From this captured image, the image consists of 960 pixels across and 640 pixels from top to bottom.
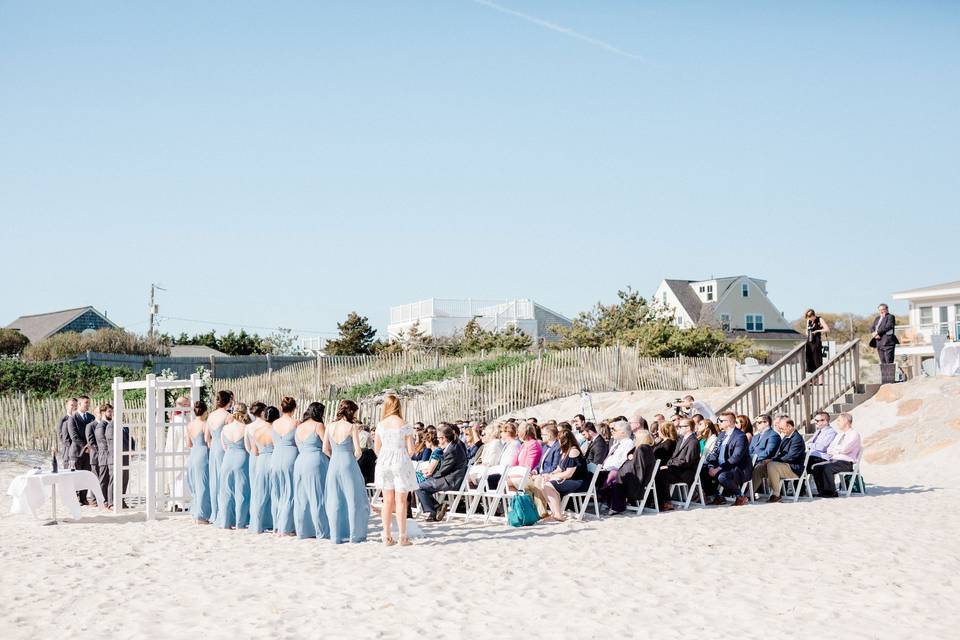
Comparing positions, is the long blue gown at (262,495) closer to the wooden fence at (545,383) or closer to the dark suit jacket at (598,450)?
the dark suit jacket at (598,450)

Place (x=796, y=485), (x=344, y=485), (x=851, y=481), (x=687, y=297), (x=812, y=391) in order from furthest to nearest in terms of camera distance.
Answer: (x=687, y=297)
(x=812, y=391)
(x=796, y=485)
(x=851, y=481)
(x=344, y=485)

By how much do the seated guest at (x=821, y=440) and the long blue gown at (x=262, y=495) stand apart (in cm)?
744

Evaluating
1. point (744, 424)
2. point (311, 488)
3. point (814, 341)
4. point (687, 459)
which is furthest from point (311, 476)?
point (814, 341)

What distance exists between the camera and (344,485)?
10.2 metres

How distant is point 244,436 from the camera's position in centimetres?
1177

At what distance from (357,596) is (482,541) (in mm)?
2984

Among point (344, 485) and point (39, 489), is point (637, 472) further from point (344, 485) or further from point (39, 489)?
point (39, 489)

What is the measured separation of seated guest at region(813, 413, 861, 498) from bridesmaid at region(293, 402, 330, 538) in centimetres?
710

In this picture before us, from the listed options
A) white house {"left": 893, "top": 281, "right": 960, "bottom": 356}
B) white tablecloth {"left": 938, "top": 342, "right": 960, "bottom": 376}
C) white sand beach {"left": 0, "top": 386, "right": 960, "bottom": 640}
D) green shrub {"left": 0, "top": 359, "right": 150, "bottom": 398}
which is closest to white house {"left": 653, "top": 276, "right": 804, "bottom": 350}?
white house {"left": 893, "top": 281, "right": 960, "bottom": 356}

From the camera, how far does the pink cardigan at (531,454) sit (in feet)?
40.2

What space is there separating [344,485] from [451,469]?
2.41m

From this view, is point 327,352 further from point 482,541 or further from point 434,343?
point 482,541

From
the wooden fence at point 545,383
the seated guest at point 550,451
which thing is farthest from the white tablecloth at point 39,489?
the wooden fence at point 545,383

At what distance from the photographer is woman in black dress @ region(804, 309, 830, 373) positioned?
1930 cm
